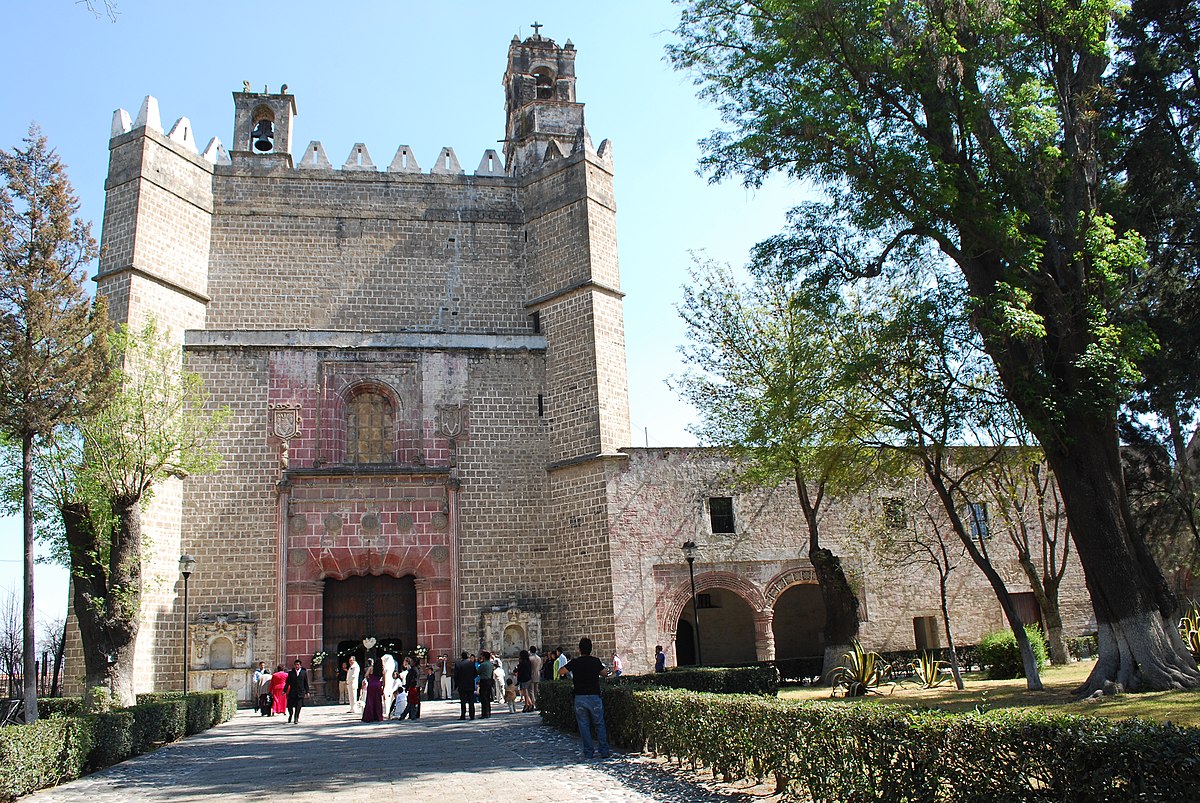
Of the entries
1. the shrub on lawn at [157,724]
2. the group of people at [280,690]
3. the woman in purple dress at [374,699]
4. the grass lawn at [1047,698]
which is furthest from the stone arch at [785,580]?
the shrub on lawn at [157,724]

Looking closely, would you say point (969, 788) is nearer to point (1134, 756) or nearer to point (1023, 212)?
point (1134, 756)

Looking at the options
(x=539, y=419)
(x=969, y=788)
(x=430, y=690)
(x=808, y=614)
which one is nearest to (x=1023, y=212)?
(x=969, y=788)

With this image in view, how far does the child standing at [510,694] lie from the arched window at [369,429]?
627 centimetres

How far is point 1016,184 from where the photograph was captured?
42.8ft

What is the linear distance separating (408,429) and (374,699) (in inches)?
317

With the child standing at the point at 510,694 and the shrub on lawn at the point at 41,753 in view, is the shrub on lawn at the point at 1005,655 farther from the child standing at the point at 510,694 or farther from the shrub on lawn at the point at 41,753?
the shrub on lawn at the point at 41,753

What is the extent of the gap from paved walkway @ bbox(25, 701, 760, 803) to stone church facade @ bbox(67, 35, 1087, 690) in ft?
22.8

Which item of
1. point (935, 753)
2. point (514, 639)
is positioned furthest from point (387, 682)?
point (935, 753)

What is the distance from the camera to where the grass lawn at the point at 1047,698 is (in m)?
9.96

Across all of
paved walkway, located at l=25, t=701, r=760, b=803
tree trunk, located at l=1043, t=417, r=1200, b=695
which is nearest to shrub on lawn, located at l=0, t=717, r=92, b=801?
paved walkway, located at l=25, t=701, r=760, b=803

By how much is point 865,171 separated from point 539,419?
1198cm

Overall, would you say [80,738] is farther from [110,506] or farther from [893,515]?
[893,515]

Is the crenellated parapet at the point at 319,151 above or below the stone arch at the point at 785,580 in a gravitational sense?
above

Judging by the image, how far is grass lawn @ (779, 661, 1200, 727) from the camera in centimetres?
996
